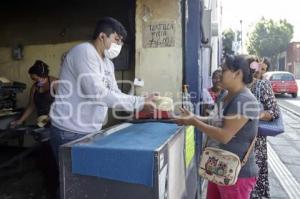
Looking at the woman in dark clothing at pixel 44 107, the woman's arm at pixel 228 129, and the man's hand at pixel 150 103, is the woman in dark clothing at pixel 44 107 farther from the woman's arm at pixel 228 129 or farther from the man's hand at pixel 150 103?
the woman's arm at pixel 228 129

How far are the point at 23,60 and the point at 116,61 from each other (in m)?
1.60

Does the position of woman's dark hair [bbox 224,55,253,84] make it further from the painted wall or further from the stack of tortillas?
the painted wall

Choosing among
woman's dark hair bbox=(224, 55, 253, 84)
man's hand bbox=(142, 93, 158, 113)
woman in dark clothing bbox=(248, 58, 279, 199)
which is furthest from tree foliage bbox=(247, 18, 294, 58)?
woman's dark hair bbox=(224, 55, 253, 84)

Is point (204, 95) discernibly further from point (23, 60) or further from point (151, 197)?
point (151, 197)

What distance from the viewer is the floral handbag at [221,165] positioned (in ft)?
9.65

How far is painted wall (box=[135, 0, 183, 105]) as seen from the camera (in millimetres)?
4684

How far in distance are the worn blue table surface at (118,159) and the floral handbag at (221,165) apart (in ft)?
1.82

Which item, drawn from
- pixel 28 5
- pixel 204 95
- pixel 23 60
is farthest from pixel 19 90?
pixel 204 95

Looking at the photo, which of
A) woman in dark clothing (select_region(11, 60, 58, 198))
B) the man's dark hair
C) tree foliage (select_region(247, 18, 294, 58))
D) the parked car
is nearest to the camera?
the man's dark hair

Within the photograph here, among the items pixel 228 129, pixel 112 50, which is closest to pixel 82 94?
pixel 112 50

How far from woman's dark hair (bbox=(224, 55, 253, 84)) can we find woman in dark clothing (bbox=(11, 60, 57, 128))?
286cm

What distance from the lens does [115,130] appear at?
3.35 m

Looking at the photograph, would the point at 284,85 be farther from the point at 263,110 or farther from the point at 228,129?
the point at 228,129

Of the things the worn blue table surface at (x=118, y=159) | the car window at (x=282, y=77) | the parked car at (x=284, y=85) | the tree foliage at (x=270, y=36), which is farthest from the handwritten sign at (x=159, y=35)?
the tree foliage at (x=270, y=36)
